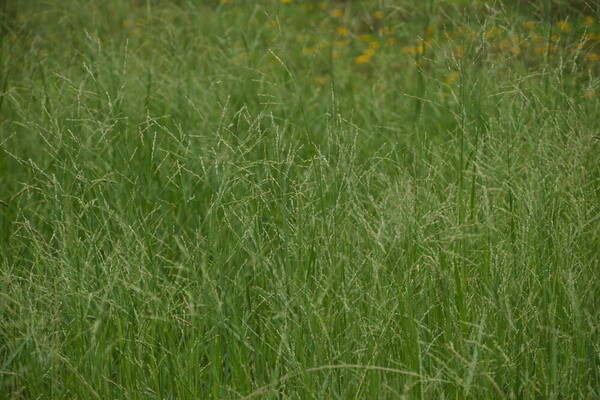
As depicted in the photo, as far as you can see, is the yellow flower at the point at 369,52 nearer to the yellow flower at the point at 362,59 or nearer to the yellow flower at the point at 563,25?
the yellow flower at the point at 362,59

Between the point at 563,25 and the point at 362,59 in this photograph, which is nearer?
the point at 563,25

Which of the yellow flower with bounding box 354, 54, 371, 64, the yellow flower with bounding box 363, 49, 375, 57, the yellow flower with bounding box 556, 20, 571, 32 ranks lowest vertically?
the yellow flower with bounding box 354, 54, 371, 64

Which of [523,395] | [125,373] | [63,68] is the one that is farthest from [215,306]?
[63,68]

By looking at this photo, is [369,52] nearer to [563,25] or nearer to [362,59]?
[362,59]

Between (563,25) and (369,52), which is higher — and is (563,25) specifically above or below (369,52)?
above

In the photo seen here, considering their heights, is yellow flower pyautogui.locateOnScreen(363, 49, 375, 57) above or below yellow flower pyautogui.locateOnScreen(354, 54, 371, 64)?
above

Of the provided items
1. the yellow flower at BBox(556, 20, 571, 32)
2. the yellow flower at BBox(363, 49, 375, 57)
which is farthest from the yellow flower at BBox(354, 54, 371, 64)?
the yellow flower at BBox(556, 20, 571, 32)

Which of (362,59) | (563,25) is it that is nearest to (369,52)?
(362,59)

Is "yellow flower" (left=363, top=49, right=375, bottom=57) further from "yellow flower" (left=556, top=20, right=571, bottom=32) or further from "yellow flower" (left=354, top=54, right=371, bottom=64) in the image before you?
"yellow flower" (left=556, top=20, right=571, bottom=32)

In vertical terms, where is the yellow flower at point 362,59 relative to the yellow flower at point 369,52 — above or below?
below

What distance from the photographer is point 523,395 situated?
1484 mm

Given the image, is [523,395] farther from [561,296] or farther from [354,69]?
[354,69]

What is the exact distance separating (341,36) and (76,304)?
10.3ft

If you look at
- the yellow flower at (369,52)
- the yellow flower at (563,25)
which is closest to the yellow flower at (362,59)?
the yellow flower at (369,52)
